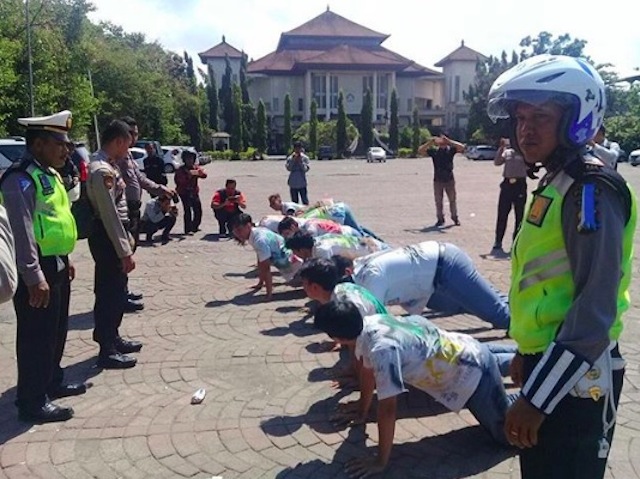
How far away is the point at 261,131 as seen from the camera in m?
59.5

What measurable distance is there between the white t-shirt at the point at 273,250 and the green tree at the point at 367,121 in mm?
54651

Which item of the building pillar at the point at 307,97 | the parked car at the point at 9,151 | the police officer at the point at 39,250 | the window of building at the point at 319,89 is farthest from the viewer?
the window of building at the point at 319,89

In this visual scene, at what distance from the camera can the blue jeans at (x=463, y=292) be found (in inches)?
196

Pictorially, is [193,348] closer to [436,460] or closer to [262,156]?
[436,460]

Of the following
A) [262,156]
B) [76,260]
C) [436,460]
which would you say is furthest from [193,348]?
[262,156]

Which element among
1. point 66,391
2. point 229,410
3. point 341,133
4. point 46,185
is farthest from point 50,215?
point 341,133

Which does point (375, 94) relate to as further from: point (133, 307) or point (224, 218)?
point (133, 307)

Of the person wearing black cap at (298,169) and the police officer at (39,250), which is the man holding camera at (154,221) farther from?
the police officer at (39,250)

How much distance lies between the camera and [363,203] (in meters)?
16.8

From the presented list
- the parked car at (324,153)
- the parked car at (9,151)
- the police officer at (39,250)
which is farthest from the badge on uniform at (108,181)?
the parked car at (324,153)

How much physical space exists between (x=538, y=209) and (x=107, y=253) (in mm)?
3858

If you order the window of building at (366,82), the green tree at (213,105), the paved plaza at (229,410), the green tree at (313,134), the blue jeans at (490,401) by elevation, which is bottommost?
the paved plaza at (229,410)

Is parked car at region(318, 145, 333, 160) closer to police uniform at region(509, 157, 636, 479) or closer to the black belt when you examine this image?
the black belt

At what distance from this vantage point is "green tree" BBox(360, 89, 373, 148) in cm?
5997
